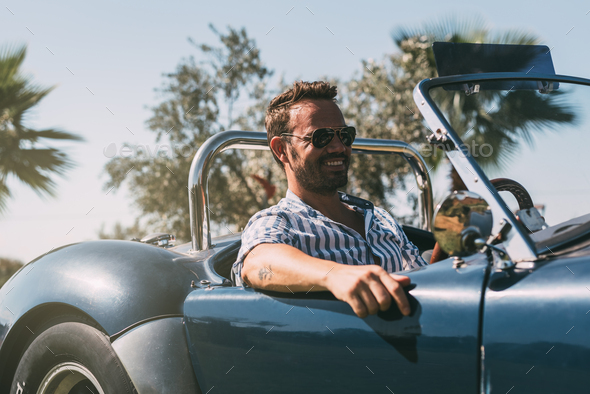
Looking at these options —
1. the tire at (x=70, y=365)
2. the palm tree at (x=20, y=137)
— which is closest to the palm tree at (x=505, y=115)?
the tire at (x=70, y=365)

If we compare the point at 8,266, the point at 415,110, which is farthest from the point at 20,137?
the point at 415,110

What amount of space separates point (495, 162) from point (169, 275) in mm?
1188

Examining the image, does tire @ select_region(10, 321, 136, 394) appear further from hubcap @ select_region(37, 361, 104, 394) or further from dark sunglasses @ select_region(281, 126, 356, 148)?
dark sunglasses @ select_region(281, 126, 356, 148)

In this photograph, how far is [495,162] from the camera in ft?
5.08

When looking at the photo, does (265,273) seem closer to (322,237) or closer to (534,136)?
(322,237)

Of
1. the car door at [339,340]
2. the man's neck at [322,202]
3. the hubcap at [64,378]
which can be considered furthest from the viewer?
the man's neck at [322,202]

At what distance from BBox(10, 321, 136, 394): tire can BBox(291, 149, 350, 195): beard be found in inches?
38.5

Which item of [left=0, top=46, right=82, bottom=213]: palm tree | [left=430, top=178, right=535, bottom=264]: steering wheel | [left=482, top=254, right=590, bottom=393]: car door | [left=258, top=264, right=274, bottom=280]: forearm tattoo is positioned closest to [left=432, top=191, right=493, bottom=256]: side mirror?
[left=482, top=254, right=590, bottom=393]: car door

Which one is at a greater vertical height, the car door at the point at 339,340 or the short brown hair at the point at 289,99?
the short brown hair at the point at 289,99

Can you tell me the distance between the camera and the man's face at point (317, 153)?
2037mm

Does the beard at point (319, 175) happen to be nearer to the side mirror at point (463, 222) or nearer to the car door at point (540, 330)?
the side mirror at point (463, 222)

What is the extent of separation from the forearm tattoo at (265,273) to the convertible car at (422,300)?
0.17ft

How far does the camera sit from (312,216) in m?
2.05

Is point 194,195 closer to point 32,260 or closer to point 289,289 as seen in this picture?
point 32,260
